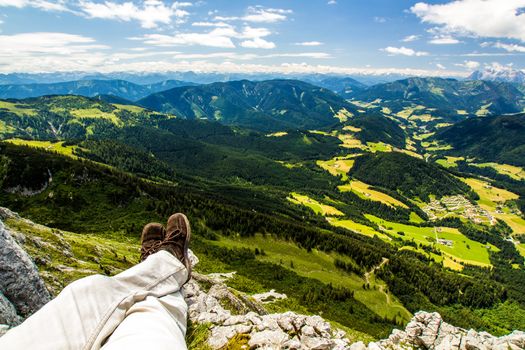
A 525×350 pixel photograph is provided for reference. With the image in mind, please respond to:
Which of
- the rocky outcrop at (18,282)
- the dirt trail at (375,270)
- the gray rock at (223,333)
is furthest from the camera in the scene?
the dirt trail at (375,270)

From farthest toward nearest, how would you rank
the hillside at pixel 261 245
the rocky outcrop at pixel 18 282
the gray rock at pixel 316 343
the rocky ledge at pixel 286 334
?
the hillside at pixel 261 245
the gray rock at pixel 316 343
the rocky ledge at pixel 286 334
the rocky outcrop at pixel 18 282

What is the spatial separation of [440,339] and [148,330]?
29.4 metres

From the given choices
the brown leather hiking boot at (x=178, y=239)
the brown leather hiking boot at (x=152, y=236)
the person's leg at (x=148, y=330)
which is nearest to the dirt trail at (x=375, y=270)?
the brown leather hiking boot at (x=152, y=236)

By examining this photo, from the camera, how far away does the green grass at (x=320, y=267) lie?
364 ft

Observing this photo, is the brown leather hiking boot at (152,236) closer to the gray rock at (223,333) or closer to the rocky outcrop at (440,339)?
the gray rock at (223,333)

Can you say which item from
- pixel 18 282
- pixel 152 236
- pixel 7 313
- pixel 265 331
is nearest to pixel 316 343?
pixel 265 331

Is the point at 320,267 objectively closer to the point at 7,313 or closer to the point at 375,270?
the point at 375,270

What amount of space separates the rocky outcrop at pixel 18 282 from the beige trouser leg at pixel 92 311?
23.2ft

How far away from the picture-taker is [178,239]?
43.2 ft

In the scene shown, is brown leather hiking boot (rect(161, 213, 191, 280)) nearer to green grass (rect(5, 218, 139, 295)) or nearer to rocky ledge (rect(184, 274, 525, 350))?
rocky ledge (rect(184, 274, 525, 350))

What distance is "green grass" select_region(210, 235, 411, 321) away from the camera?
11081 cm

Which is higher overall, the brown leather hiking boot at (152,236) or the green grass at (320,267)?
the brown leather hiking boot at (152,236)

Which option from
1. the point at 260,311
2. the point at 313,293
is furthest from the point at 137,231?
the point at 260,311

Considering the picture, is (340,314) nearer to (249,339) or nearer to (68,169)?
(249,339)
